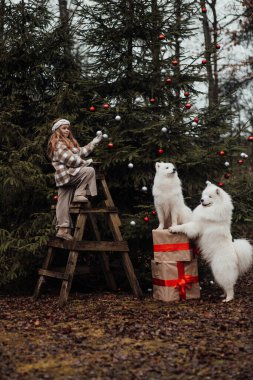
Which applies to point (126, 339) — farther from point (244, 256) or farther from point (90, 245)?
point (244, 256)

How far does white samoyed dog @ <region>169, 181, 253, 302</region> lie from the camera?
7.41 metres

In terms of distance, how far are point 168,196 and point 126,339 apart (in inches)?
103

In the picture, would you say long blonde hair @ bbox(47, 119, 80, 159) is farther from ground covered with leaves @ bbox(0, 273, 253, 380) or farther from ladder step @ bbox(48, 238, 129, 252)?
ground covered with leaves @ bbox(0, 273, 253, 380)

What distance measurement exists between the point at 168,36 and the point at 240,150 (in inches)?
99.5

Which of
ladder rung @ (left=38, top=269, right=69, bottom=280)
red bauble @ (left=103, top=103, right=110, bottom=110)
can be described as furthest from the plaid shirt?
ladder rung @ (left=38, top=269, right=69, bottom=280)

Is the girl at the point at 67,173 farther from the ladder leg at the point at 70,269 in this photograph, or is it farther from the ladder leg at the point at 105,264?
the ladder leg at the point at 105,264

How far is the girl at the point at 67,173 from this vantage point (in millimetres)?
7609

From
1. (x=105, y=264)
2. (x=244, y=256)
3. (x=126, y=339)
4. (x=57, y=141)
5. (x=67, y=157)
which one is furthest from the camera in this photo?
(x=105, y=264)

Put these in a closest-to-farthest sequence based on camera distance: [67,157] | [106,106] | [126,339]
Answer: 1. [126,339]
2. [67,157]
3. [106,106]

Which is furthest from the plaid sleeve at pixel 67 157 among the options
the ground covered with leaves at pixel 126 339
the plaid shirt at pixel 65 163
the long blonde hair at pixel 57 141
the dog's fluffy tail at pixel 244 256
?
the dog's fluffy tail at pixel 244 256

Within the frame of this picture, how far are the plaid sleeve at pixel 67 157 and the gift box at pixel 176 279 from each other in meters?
Answer: 1.98

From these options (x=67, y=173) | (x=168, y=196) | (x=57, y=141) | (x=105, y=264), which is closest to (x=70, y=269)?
(x=105, y=264)

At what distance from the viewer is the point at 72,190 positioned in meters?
7.80

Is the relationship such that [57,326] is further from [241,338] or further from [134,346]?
[241,338]
